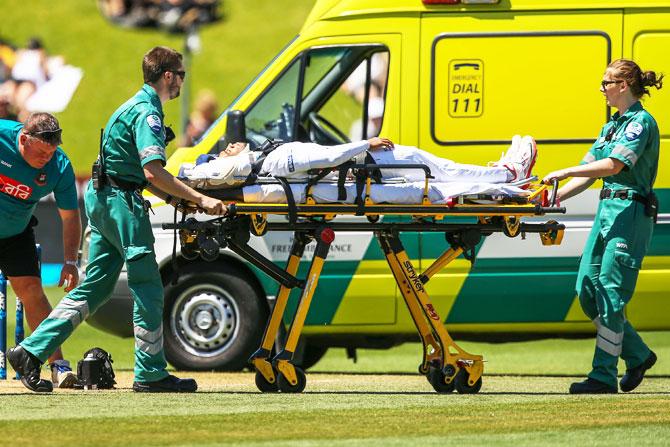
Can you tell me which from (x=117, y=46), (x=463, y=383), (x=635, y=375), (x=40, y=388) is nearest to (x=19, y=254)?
(x=40, y=388)

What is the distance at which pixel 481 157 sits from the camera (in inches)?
428

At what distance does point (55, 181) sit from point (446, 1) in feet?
10.6

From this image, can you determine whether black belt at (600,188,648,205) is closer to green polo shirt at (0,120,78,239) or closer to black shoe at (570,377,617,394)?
black shoe at (570,377,617,394)

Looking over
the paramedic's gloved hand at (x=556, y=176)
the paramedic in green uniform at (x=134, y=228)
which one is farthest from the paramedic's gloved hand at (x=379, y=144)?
the paramedic in green uniform at (x=134, y=228)

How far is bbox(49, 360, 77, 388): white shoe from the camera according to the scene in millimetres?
9445

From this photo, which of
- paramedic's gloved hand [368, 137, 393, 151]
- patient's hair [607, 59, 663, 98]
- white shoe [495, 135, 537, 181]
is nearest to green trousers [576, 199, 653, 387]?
white shoe [495, 135, 537, 181]

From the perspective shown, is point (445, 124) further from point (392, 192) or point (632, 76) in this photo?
point (392, 192)

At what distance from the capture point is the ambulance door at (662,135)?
35.8ft

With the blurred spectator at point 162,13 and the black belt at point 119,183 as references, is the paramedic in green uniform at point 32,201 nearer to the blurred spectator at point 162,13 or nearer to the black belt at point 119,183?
the black belt at point 119,183

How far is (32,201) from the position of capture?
933cm

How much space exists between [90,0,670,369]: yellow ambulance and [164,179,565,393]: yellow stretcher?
59.1 inches

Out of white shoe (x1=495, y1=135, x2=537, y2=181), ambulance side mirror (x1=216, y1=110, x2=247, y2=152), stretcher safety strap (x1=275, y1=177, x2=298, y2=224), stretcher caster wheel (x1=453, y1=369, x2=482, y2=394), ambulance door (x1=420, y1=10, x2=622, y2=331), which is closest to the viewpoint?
stretcher safety strap (x1=275, y1=177, x2=298, y2=224)

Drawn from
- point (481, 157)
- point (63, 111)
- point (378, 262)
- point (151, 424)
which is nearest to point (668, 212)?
point (481, 157)

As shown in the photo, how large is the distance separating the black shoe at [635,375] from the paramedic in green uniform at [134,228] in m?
2.69
